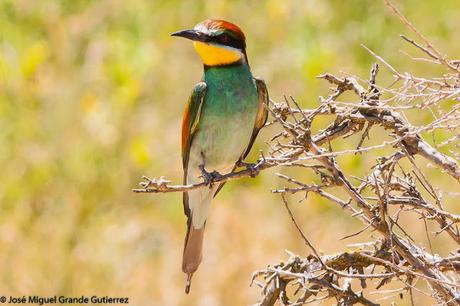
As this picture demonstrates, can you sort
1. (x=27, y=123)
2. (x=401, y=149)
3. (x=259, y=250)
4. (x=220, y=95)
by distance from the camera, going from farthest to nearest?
(x=259, y=250), (x=27, y=123), (x=220, y=95), (x=401, y=149)

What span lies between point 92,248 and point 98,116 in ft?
2.03

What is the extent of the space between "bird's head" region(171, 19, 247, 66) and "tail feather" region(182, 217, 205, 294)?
0.54 meters

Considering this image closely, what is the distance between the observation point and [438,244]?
4.39 m

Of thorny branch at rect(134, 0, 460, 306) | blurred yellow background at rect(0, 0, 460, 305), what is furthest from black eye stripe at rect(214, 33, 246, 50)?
blurred yellow background at rect(0, 0, 460, 305)

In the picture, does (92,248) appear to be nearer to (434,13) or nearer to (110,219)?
(110,219)

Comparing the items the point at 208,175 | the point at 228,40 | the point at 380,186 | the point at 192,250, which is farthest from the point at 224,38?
the point at 380,186

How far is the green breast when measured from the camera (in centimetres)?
306

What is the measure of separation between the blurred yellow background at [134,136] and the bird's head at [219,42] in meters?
1.14

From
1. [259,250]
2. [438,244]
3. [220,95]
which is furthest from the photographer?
[259,250]

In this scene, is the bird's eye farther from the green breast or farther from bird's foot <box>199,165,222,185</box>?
bird's foot <box>199,165,222,185</box>

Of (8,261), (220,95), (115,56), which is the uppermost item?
(115,56)

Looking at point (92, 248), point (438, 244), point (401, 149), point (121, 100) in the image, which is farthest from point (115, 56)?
point (401, 149)

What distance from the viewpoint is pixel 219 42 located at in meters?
3.12

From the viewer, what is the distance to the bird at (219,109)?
3.07 meters
